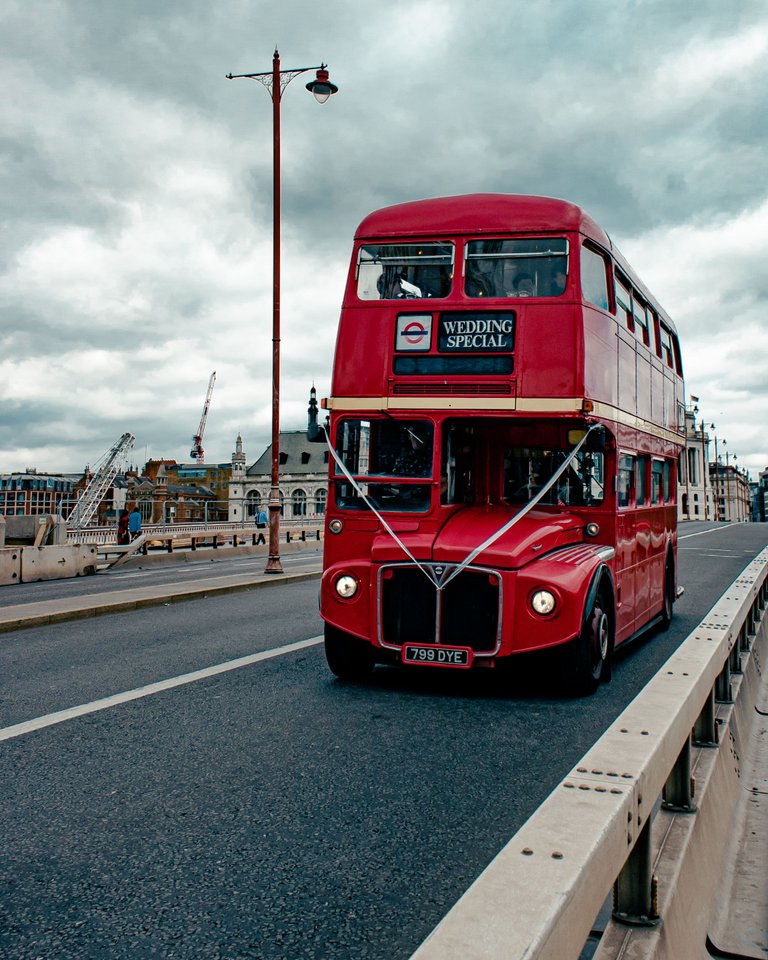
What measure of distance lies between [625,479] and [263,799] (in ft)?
18.6

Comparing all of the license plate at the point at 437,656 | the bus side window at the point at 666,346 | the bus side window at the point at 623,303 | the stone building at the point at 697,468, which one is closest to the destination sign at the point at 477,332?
the bus side window at the point at 623,303

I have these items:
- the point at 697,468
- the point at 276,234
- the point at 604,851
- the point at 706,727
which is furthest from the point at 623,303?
the point at 697,468

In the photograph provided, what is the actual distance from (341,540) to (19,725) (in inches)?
117

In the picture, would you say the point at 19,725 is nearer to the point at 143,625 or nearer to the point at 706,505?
the point at 143,625

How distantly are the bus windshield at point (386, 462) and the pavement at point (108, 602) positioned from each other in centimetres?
582

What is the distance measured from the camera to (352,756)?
5.49 meters

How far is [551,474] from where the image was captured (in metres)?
8.18

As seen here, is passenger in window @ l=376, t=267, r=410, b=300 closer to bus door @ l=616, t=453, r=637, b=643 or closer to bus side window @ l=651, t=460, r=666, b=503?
bus door @ l=616, t=453, r=637, b=643

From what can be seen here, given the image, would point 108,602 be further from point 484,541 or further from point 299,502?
point 299,502

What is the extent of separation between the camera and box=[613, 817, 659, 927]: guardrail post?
9.42 ft

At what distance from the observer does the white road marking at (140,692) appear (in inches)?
244

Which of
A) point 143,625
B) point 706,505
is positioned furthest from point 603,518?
point 706,505

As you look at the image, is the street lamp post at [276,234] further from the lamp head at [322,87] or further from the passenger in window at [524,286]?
the passenger in window at [524,286]

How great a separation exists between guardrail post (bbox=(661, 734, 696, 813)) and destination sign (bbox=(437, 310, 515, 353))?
4.44 meters
